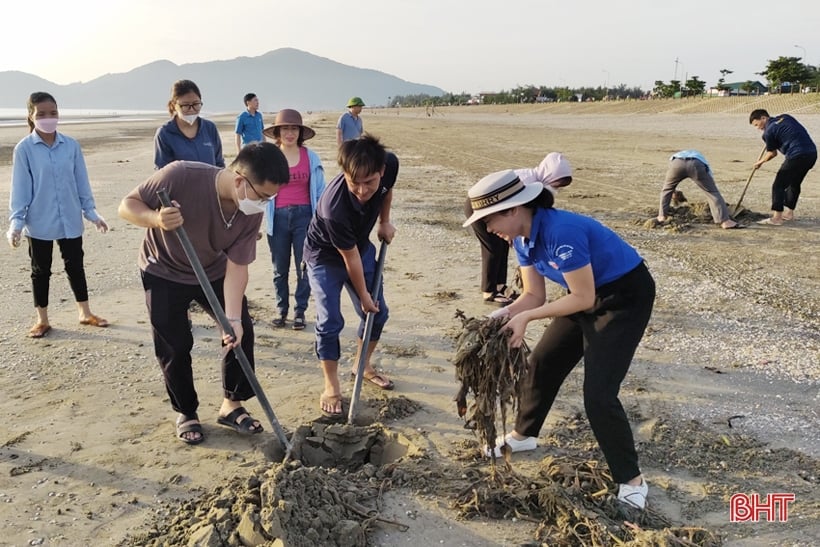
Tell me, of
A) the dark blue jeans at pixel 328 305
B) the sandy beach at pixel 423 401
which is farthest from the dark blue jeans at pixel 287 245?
the dark blue jeans at pixel 328 305

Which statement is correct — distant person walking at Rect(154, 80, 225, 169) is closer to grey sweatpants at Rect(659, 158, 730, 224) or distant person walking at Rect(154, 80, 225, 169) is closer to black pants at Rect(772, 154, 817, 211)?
grey sweatpants at Rect(659, 158, 730, 224)

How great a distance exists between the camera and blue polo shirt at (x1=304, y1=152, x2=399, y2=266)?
3672mm

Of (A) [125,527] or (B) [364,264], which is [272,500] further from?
(B) [364,264]

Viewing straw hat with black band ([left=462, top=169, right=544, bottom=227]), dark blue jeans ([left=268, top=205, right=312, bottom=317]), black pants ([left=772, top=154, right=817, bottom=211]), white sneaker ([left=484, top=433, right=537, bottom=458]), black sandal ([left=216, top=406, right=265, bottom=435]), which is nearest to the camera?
straw hat with black band ([left=462, top=169, right=544, bottom=227])

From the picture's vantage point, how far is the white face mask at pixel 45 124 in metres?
4.81

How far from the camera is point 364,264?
4266mm

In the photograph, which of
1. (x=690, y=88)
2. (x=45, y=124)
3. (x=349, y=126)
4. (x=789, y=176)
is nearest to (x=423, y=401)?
(x=45, y=124)

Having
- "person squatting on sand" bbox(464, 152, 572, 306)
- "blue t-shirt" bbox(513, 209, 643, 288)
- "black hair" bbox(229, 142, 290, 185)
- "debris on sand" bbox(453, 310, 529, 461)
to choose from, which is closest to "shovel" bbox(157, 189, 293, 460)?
"black hair" bbox(229, 142, 290, 185)

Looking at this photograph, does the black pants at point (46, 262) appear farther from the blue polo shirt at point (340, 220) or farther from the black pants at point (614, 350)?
the black pants at point (614, 350)

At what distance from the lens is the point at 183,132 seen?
4.96m

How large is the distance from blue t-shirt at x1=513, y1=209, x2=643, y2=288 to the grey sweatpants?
696 centimetres

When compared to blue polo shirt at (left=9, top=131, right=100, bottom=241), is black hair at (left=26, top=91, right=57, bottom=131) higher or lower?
higher

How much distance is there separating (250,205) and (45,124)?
2783mm

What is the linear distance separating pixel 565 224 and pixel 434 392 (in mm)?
2119
